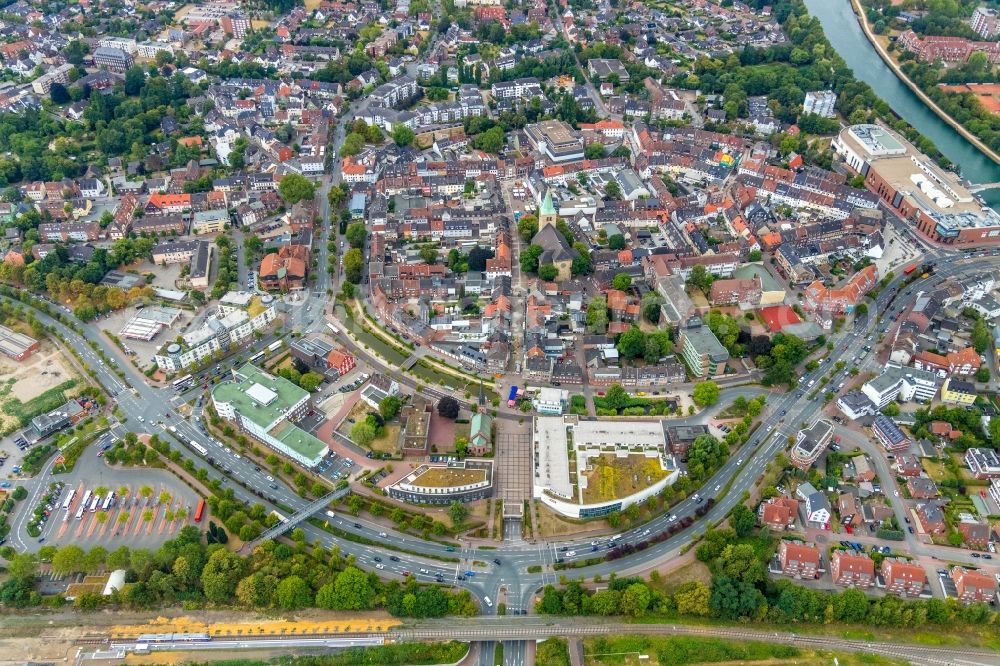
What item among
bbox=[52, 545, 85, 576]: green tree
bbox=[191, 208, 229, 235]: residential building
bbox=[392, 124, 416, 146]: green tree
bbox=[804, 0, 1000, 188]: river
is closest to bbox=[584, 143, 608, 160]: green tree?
bbox=[392, 124, 416, 146]: green tree

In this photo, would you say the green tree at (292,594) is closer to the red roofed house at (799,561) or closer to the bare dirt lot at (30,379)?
the bare dirt lot at (30,379)

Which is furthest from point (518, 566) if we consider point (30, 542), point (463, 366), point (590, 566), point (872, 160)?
point (872, 160)

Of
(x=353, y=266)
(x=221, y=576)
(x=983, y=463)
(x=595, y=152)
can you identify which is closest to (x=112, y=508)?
(x=221, y=576)

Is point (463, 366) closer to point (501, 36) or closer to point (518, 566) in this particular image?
point (518, 566)

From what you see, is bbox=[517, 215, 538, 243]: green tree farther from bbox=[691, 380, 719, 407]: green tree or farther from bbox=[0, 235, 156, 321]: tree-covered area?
bbox=[0, 235, 156, 321]: tree-covered area

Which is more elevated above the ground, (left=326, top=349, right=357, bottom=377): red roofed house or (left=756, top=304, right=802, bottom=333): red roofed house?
(left=756, top=304, right=802, bottom=333): red roofed house

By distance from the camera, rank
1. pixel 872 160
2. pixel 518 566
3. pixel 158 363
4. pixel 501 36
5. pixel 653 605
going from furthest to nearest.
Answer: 1. pixel 501 36
2. pixel 872 160
3. pixel 158 363
4. pixel 518 566
5. pixel 653 605
